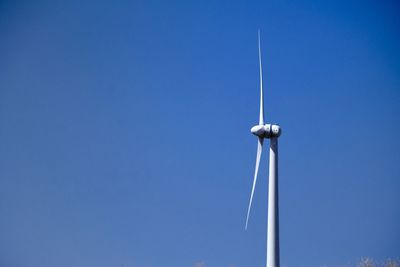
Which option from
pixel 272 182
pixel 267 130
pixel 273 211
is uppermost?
pixel 267 130

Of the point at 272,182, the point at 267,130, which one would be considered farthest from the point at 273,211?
the point at 267,130

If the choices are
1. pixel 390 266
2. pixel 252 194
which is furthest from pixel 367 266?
pixel 252 194

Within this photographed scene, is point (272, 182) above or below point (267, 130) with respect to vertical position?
below

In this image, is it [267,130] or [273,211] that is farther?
[267,130]

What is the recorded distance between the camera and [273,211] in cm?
2827

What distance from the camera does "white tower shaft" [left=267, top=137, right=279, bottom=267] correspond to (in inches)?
1064

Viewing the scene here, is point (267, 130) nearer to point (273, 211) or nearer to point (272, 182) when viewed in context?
point (272, 182)

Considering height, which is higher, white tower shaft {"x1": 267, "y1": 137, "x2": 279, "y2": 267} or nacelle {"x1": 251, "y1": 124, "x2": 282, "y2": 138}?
nacelle {"x1": 251, "y1": 124, "x2": 282, "y2": 138}

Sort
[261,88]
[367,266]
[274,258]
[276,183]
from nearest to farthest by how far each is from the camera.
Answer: [274,258] → [276,183] → [261,88] → [367,266]

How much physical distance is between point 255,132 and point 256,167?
1840 millimetres

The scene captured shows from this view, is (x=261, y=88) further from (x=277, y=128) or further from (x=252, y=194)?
(x=252, y=194)

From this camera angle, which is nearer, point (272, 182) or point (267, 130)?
point (272, 182)

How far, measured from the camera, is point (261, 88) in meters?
33.1

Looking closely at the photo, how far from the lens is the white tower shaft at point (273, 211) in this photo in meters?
27.0
